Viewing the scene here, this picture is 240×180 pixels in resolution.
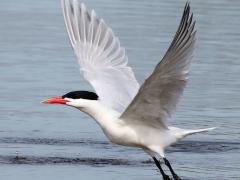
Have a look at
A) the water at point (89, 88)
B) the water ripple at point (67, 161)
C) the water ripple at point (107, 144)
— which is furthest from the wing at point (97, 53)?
the water ripple at point (107, 144)

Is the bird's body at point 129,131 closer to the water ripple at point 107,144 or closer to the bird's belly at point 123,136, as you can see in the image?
the bird's belly at point 123,136

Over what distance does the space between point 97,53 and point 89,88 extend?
328cm

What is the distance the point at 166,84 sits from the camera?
944 cm

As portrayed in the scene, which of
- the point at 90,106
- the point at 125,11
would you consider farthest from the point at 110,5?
the point at 90,106

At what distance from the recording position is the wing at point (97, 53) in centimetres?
1081

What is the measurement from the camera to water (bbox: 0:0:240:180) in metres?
11.5

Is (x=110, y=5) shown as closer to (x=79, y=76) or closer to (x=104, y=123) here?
(x=79, y=76)

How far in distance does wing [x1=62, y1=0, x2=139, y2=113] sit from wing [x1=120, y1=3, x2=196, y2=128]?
0.73m

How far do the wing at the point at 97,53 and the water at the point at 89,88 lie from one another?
36.8 inches

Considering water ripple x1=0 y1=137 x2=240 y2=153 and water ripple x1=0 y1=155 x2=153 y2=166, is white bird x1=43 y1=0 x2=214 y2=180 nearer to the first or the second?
water ripple x1=0 y1=155 x2=153 y2=166

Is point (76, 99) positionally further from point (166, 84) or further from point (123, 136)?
point (166, 84)

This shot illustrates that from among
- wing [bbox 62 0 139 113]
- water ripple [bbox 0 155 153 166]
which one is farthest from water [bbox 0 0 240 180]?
wing [bbox 62 0 139 113]

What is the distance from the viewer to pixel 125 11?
2080 cm

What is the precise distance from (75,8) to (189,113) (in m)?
3.02
